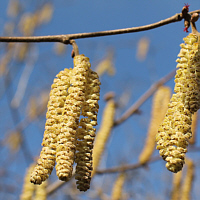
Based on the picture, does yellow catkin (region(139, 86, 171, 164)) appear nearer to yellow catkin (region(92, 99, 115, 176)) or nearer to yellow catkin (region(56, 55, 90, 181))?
yellow catkin (region(92, 99, 115, 176))

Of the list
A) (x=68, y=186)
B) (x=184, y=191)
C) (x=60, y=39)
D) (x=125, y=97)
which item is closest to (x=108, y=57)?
(x=125, y=97)

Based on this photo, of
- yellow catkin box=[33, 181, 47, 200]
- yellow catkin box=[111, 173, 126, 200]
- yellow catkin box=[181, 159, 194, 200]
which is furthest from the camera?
yellow catkin box=[111, 173, 126, 200]

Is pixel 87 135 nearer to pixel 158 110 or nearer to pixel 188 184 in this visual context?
pixel 158 110

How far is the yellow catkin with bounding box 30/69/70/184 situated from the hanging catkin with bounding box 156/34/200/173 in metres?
0.31

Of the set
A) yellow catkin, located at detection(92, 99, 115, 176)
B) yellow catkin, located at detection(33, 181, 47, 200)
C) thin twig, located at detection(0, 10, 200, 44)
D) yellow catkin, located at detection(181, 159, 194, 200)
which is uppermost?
thin twig, located at detection(0, 10, 200, 44)

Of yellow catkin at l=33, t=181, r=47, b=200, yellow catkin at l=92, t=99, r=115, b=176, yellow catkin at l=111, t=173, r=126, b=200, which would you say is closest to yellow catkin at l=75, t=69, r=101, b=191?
yellow catkin at l=33, t=181, r=47, b=200

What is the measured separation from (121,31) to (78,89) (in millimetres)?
294

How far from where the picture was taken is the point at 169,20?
3.46 ft

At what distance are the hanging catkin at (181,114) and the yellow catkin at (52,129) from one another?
0.31 m

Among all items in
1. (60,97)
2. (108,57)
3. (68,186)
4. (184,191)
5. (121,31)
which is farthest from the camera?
(108,57)

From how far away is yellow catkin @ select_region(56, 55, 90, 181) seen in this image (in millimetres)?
842

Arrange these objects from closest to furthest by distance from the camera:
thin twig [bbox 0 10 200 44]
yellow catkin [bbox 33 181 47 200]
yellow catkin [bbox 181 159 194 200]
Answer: thin twig [bbox 0 10 200 44] → yellow catkin [bbox 33 181 47 200] → yellow catkin [bbox 181 159 194 200]

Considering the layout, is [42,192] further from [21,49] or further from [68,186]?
[21,49]

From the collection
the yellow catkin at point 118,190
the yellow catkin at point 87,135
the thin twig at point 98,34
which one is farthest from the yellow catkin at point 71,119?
the yellow catkin at point 118,190
